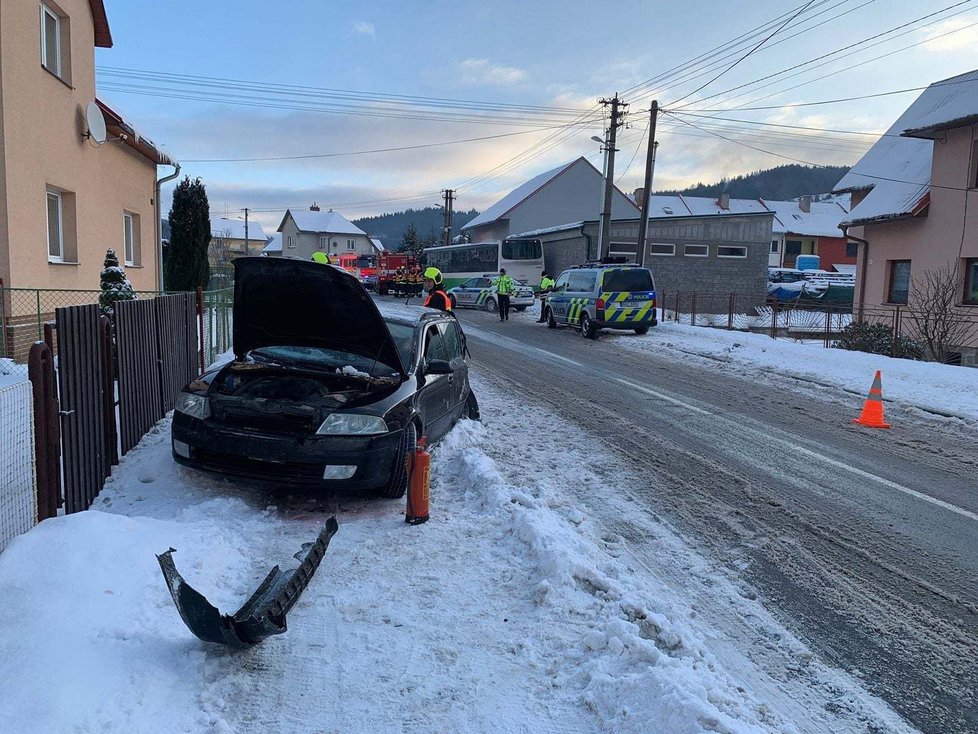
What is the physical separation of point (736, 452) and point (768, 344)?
1026 centimetres

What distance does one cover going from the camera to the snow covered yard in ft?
9.88

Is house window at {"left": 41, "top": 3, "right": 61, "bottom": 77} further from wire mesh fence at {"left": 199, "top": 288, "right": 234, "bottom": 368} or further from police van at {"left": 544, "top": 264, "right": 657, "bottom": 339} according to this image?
police van at {"left": 544, "top": 264, "right": 657, "bottom": 339}

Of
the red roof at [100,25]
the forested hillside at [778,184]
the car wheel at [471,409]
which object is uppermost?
the forested hillside at [778,184]

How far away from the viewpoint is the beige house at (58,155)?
36.0ft

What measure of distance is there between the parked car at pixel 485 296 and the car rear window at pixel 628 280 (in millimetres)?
10469

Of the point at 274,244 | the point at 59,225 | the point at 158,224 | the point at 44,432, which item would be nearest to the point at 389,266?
the point at 158,224

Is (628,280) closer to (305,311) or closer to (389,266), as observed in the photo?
(305,311)

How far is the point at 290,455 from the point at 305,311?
58.8 inches

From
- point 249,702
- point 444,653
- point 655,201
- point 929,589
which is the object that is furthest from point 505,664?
point 655,201

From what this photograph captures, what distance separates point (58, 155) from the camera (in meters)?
12.8

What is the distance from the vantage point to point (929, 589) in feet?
14.9

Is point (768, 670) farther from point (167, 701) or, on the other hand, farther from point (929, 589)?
point (167, 701)

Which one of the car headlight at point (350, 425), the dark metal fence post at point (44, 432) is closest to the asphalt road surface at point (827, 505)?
the car headlight at point (350, 425)

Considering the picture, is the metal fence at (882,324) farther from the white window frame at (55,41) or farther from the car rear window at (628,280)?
the white window frame at (55,41)
